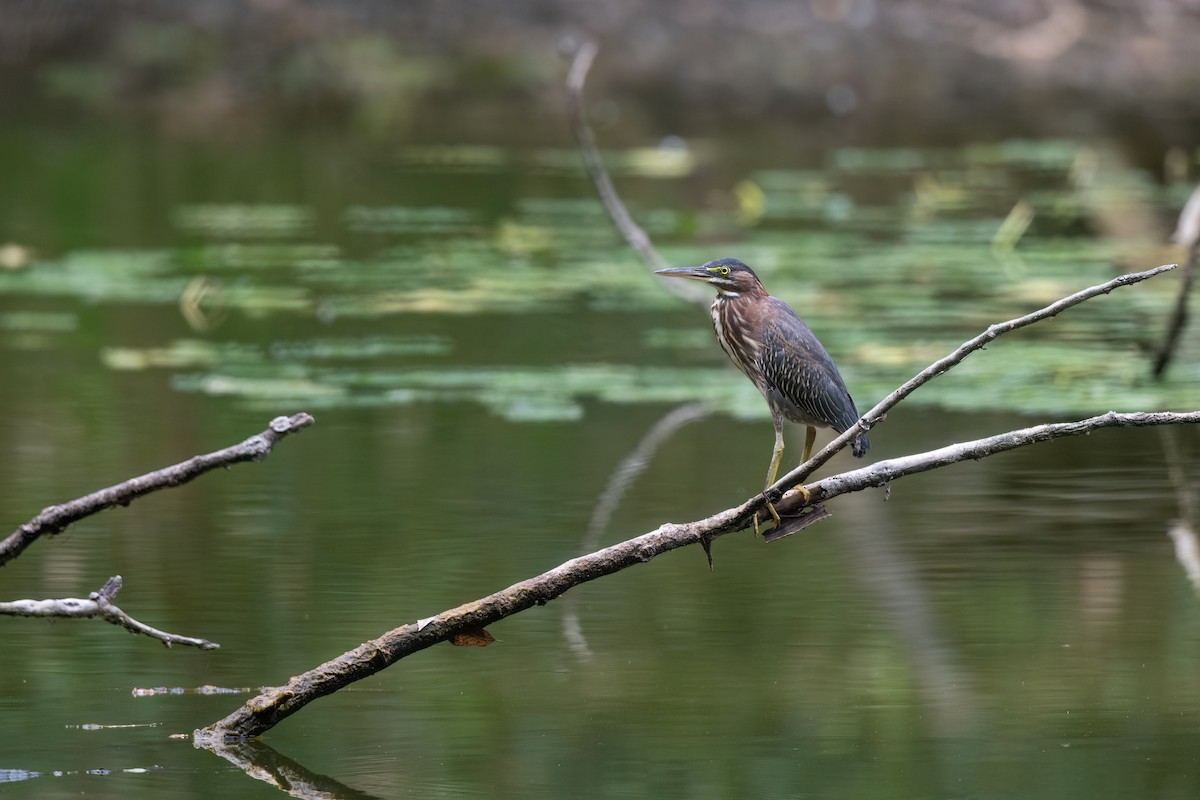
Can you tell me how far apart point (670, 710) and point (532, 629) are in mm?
718

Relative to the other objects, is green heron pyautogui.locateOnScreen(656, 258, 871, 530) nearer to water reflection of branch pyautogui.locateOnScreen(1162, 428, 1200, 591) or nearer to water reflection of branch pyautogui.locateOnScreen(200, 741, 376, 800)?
water reflection of branch pyautogui.locateOnScreen(1162, 428, 1200, 591)

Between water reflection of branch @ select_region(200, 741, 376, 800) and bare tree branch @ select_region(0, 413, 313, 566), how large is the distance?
20.6 inches

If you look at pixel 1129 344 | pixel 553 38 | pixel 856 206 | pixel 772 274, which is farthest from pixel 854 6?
pixel 1129 344

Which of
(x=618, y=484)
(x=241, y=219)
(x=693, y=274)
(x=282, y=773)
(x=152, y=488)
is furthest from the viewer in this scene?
(x=241, y=219)

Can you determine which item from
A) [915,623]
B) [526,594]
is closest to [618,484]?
[915,623]

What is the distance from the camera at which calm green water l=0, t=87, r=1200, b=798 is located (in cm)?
390

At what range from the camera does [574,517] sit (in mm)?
5910

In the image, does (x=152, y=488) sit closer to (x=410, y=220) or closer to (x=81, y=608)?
(x=81, y=608)

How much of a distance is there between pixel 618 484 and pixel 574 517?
477 millimetres

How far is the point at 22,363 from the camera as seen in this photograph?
8352mm

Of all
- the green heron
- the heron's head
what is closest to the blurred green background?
the green heron

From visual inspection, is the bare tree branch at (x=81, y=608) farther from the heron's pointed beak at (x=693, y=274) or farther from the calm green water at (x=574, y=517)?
→ the heron's pointed beak at (x=693, y=274)

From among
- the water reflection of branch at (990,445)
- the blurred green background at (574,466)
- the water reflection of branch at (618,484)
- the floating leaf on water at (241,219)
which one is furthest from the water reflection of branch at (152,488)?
the floating leaf on water at (241,219)

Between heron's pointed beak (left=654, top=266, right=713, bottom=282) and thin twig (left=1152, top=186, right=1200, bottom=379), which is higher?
thin twig (left=1152, top=186, right=1200, bottom=379)
